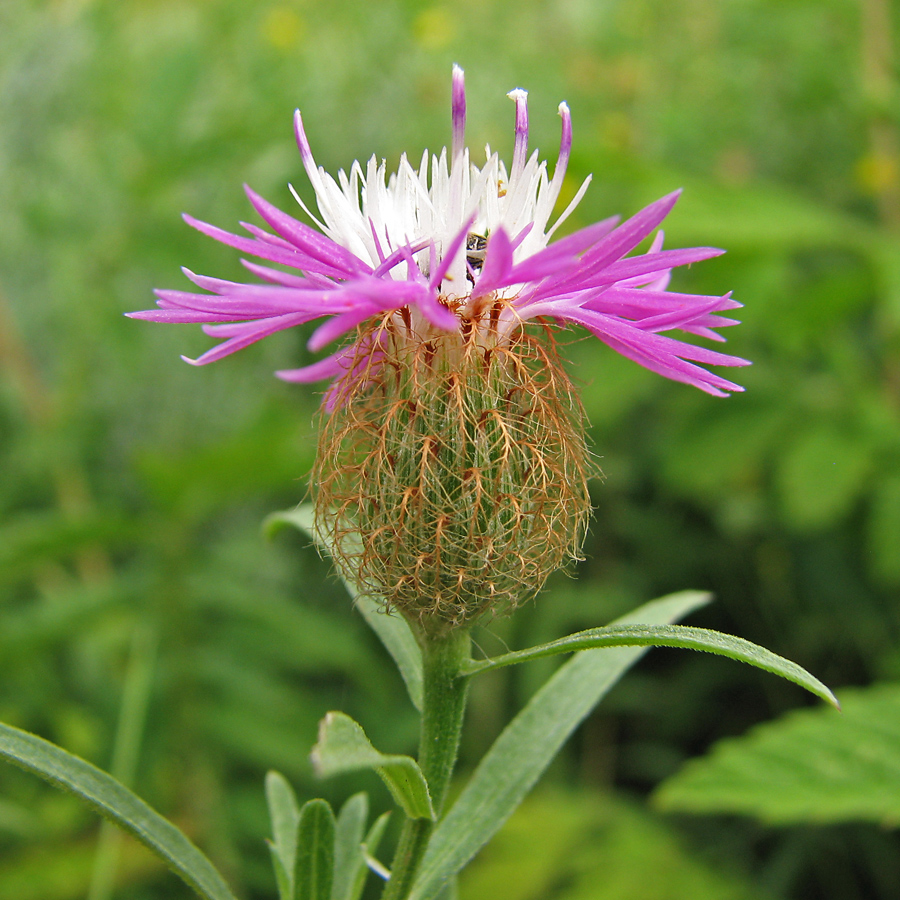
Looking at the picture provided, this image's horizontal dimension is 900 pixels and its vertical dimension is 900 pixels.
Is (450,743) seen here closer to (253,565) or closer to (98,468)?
(253,565)

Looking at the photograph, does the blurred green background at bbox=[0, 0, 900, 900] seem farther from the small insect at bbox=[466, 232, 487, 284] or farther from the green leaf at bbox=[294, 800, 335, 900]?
the small insect at bbox=[466, 232, 487, 284]

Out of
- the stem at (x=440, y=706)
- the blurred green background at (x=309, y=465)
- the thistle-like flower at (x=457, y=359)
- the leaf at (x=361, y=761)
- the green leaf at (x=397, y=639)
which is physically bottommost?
the leaf at (x=361, y=761)

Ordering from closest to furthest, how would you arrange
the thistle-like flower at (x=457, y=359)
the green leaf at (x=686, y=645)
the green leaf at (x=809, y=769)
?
the green leaf at (x=686, y=645), the thistle-like flower at (x=457, y=359), the green leaf at (x=809, y=769)

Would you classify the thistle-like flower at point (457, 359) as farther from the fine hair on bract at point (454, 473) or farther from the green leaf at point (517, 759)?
the green leaf at point (517, 759)

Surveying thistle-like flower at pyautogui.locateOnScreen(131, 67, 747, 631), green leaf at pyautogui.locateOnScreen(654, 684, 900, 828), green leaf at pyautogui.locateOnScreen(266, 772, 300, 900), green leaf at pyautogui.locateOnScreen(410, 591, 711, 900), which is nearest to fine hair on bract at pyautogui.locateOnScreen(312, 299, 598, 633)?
thistle-like flower at pyautogui.locateOnScreen(131, 67, 747, 631)

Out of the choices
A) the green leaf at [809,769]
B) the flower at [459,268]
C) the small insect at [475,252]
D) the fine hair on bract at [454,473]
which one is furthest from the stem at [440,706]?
the green leaf at [809,769]

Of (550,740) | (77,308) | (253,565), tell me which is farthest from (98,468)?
(550,740)
